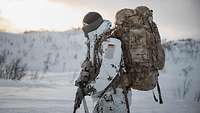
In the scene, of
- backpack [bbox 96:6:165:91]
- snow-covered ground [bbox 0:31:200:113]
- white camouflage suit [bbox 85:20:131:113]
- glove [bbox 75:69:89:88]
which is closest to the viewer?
white camouflage suit [bbox 85:20:131:113]

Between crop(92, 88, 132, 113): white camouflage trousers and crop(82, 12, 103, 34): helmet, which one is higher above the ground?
crop(82, 12, 103, 34): helmet

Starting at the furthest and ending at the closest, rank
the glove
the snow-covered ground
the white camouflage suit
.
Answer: the snow-covered ground → the glove → the white camouflage suit

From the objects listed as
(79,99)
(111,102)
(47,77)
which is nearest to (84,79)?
(79,99)

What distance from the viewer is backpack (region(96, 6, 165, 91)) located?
7.49ft

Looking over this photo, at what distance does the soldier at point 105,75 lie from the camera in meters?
2.17

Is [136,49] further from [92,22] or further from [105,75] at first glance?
[92,22]

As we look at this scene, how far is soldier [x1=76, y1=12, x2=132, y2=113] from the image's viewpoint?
2.17 meters

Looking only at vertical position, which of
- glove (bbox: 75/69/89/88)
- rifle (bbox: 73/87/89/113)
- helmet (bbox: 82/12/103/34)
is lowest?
rifle (bbox: 73/87/89/113)

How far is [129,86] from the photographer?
2.31 metres


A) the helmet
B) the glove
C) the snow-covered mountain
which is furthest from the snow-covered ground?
the helmet

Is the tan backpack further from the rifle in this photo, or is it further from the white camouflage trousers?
the rifle

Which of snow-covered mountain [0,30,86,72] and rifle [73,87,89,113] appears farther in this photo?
snow-covered mountain [0,30,86,72]

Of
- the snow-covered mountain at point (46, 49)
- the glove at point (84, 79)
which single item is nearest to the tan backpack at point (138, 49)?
the glove at point (84, 79)

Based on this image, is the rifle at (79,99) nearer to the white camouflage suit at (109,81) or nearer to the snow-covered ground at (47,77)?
→ the snow-covered ground at (47,77)
